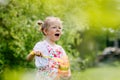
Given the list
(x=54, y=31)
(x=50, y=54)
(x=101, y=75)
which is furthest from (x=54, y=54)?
(x=101, y=75)

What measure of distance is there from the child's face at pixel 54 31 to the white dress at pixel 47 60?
0.06m

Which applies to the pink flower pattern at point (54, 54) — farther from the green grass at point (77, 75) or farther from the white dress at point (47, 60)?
the green grass at point (77, 75)

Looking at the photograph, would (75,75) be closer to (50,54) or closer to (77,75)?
(77,75)

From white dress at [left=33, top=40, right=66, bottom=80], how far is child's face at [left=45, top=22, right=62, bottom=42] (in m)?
0.06

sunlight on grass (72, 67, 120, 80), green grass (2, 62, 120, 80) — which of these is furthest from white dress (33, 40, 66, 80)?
sunlight on grass (72, 67, 120, 80)

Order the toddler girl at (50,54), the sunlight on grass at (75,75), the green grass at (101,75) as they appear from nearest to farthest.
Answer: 1. the sunlight on grass at (75,75)
2. the toddler girl at (50,54)
3. the green grass at (101,75)

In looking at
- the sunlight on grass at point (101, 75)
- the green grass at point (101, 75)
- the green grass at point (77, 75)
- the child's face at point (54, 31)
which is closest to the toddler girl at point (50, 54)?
the child's face at point (54, 31)

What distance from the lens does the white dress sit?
3.16 m

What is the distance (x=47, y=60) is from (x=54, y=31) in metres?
0.21

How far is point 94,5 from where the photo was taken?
1132mm

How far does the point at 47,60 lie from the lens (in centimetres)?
317

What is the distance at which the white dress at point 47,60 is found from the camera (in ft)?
10.4

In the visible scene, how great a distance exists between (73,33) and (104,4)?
5534 mm

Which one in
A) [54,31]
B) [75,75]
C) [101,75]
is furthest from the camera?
[101,75]
